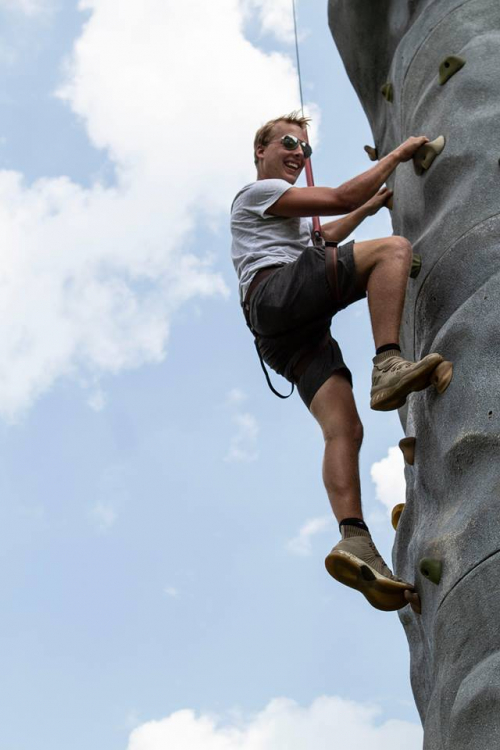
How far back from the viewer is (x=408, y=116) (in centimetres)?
630

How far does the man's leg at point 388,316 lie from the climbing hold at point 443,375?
4 centimetres

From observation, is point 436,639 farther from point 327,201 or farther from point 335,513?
point 327,201

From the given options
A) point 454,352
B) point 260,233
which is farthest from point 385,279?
point 260,233

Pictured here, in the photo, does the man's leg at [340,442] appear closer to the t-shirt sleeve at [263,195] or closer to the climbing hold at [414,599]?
the climbing hold at [414,599]

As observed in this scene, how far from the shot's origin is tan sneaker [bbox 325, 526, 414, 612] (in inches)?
172

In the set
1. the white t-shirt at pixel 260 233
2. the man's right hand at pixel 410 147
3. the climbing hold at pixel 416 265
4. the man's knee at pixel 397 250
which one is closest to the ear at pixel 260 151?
the white t-shirt at pixel 260 233

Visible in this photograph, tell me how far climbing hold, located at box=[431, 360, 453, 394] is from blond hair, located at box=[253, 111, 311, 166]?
6.90 ft

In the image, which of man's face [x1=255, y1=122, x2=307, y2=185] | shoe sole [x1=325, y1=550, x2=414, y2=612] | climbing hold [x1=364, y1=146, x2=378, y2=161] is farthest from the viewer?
climbing hold [x1=364, y1=146, x2=378, y2=161]

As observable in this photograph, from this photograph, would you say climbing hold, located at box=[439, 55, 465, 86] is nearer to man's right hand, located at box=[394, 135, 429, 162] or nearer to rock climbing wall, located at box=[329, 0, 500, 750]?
rock climbing wall, located at box=[329, 0, 500, 750]

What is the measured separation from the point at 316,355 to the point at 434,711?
1.86m

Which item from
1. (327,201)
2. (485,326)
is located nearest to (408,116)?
(327,201)

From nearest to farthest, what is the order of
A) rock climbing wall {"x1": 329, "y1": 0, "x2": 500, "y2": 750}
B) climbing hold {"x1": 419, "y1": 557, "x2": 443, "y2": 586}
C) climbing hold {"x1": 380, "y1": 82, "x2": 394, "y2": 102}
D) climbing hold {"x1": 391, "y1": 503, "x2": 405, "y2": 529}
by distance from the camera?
rock climbing wall {"x1": 329, "y1": 0, "x2": 500, "y2": 750}
climbing hold {"x1": 419, "y1": 557, "x2": 443, "y2": 586}
climbing hold {"x1": 391, "y1": 503, "x2": 405, "y2": 529}
climbing hold {"x1": 380, "y1": 82, "x2": 394, "y2": 102}

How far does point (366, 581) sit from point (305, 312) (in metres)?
1.32

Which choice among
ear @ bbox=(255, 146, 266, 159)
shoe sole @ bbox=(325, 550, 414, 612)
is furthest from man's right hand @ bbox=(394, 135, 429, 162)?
shoe sole @ bbox=(325, 550, 414, 612)
